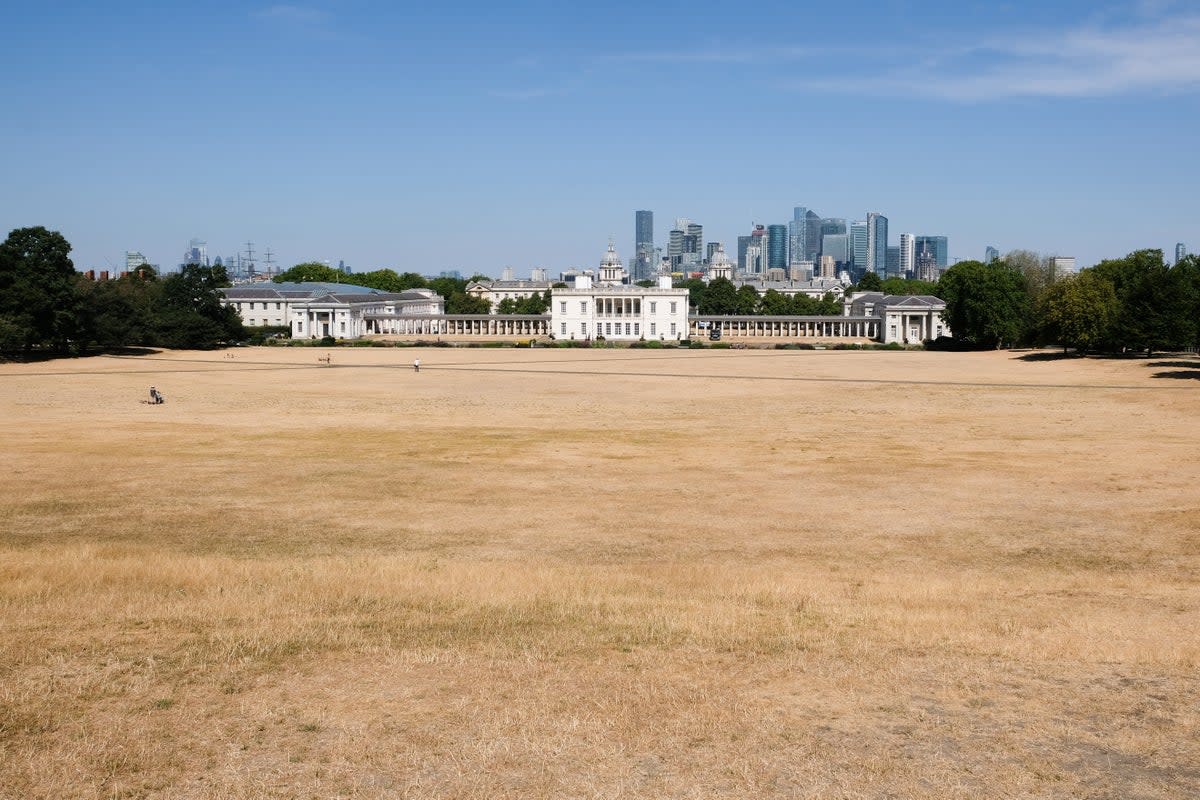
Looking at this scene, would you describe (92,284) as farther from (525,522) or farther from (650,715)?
(650,715)

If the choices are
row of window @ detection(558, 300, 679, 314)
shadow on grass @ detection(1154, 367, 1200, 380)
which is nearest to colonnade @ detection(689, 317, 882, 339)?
row of window @ detection(558, 300, 679, 314)

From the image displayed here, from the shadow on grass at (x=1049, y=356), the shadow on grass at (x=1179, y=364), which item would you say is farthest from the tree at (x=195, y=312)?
the shadow on grass at (x=1179, y=364)

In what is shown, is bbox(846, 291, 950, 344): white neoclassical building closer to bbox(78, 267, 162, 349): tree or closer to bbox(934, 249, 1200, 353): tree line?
bbox(934, 249, 1200, 353): tree line

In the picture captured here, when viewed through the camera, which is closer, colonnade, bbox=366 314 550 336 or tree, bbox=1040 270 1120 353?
tree, bbox=1040 270 1120 353

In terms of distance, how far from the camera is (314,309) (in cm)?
16350

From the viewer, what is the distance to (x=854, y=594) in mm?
20953

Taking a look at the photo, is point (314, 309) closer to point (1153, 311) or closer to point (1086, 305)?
point (1086, 305)

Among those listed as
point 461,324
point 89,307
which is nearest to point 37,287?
point 89,307

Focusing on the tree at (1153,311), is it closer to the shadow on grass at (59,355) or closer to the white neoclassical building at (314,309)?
the shadow on grass at (59,355)

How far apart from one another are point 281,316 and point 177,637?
160 meters

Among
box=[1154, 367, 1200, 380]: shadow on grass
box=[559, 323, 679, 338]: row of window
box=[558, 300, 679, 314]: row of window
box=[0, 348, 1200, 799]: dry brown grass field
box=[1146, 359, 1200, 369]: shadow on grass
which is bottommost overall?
box=[0, 348, 1200, 799]: dry brown grass field

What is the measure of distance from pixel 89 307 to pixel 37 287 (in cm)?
1023

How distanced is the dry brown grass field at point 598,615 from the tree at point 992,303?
247ft

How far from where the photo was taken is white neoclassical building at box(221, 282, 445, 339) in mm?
163625
